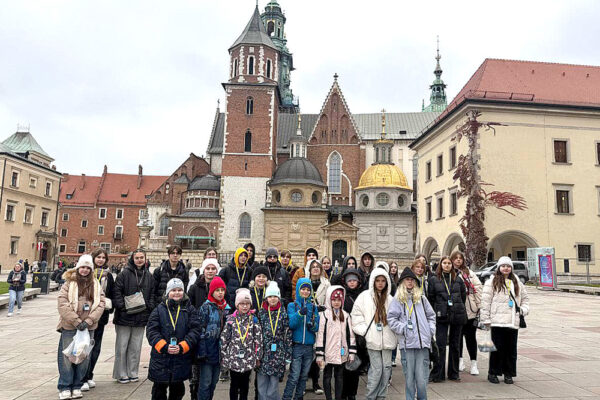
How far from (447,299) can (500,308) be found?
0.82 metres

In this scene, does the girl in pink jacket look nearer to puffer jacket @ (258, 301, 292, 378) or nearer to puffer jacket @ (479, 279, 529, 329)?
puffer jacket @ (258, 301, 292, 378)

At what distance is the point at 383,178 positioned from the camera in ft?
147

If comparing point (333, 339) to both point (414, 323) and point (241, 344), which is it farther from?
point (241, 344)

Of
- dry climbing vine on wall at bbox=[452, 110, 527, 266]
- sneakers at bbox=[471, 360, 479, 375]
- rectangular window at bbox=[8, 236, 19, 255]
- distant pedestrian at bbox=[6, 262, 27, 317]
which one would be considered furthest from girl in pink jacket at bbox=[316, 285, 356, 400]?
rectangular window at bbox=[8, 236, 19, 255]

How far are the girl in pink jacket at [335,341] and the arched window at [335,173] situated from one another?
145 ft

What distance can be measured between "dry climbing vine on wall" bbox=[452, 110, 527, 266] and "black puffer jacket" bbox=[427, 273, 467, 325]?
20.4 m

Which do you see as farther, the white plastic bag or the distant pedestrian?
the distant pedestrian

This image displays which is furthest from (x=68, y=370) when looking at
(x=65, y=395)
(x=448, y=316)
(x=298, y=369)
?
(x=448, y=316)

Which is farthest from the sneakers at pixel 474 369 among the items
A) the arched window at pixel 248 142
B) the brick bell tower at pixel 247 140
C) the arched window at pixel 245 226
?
the arched window at pixel 248 142

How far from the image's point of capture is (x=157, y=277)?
269 inches

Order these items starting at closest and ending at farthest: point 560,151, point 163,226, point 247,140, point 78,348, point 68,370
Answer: point 78,348, point 68,370, point 560,151, point 247,140, point 163,226

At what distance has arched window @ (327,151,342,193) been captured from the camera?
49.9 m

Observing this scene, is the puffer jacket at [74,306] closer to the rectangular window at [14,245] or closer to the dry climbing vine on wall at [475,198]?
the dry climbing vine on wall at [475,198]

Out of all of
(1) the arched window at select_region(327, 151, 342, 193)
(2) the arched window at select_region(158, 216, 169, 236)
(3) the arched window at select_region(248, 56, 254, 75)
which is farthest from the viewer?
(2) the arched window at select_region(158, 216, 169, 236)
